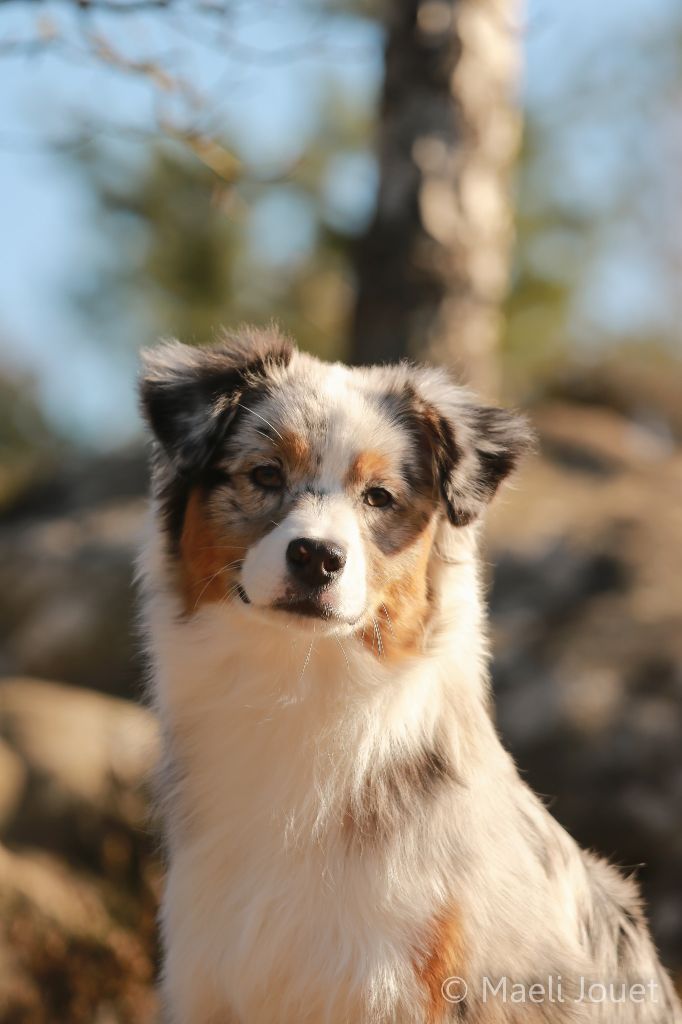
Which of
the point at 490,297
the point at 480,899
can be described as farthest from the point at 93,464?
the point at 480,899

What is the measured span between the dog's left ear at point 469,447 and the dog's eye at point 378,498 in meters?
0.21

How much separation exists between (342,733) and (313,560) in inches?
27.4

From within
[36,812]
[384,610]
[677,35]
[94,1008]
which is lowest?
[94,1008]

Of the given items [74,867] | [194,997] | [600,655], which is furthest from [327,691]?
[600,655]

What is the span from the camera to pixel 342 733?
3.68 meters

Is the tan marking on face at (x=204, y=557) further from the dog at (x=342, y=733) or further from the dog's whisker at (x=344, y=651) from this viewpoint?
the dog's whisker at (x=344, y=651)

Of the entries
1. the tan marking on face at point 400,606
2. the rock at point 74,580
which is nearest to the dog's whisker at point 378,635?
the tan marking on face at point 400,606

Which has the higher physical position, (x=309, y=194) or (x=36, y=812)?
(x=309, y=194)

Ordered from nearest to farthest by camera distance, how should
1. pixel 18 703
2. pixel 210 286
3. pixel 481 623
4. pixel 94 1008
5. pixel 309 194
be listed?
pixel 481 623, pixel 94 1008, pixel 18 703, pixel 309 194, pixel 210 286

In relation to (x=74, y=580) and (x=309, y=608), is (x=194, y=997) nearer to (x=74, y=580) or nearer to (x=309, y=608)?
(x=309, y=608)

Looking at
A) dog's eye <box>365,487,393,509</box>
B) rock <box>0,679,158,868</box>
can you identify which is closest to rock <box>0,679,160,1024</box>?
rock <box>0,679,158,868</box>

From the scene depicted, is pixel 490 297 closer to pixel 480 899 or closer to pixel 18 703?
pixel 18 703

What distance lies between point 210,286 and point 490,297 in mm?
11956

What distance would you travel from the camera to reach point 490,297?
7223 millimetres
